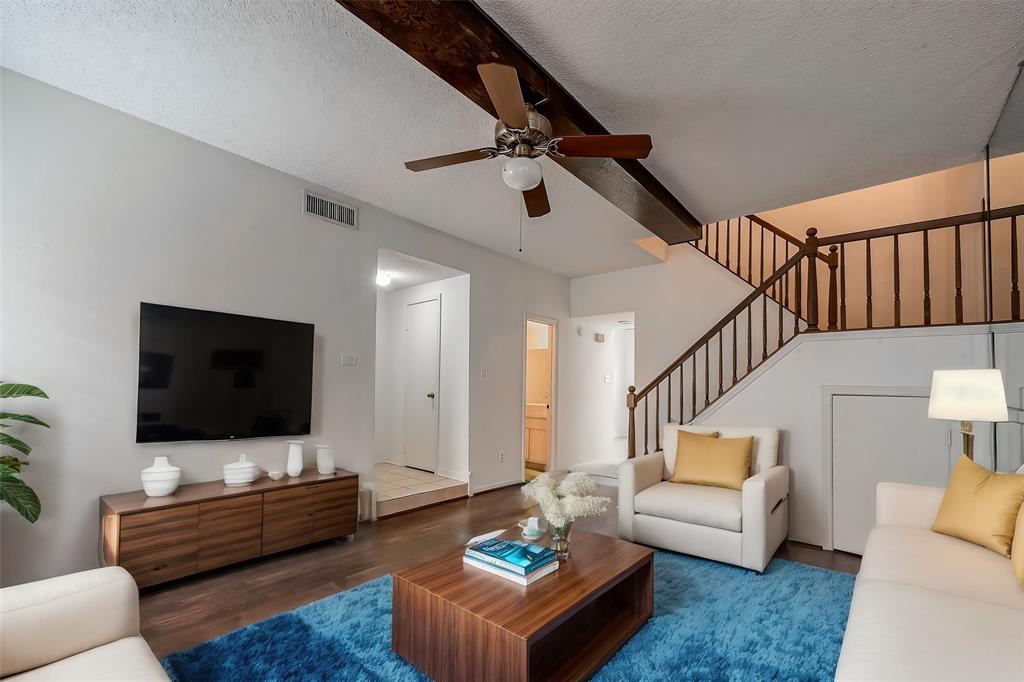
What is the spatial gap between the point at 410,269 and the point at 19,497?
354cm

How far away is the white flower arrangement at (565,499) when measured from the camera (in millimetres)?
2273

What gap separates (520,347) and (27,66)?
4458mm

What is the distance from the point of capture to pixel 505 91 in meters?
1.92

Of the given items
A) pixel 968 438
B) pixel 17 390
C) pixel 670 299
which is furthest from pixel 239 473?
pixel 670 299

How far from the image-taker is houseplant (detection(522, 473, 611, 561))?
2277 mm

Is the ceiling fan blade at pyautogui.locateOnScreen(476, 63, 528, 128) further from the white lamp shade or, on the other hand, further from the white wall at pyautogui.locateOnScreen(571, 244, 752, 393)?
the white wall at pyautogui.locateOnScreen(571, 244, 752, 393)

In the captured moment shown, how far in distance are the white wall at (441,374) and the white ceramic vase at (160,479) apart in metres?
2.74

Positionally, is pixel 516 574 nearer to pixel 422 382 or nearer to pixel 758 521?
pixel 758 521

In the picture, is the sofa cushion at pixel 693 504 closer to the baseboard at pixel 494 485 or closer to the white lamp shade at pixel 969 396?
the white lamp shade at pixel 969 396

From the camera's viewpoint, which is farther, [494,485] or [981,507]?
[494,485]

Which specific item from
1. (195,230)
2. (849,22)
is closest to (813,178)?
(849,22)

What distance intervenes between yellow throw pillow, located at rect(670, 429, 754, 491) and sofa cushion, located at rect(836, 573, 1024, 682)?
1737 millimetres

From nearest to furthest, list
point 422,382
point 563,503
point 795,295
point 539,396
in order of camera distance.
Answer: point 563,503 → point 795,295 → point 422,382 → point 539,396

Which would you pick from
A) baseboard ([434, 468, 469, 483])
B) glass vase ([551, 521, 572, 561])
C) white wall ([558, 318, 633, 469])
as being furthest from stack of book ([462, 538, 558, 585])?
white wall ([558, 318, 633, 469])
